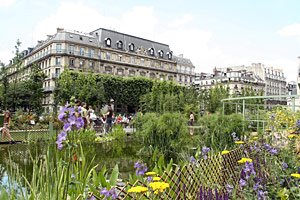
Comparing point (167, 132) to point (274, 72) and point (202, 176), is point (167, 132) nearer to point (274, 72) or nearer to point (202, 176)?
point (202, 176)

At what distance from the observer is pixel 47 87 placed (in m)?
45.2

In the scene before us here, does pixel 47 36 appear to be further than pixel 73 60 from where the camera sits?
Yes

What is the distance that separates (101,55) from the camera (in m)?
47.6

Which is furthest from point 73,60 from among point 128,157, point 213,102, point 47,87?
point 128,157

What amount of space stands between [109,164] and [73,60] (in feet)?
137

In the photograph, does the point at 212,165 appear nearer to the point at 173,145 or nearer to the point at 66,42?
the point at 173,145

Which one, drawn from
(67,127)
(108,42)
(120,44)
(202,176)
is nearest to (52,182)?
(67,127)

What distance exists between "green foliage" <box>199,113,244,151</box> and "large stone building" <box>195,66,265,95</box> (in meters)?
59.4

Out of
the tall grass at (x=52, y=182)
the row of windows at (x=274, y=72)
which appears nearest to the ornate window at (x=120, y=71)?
the tall grass at (x=52, y=182)

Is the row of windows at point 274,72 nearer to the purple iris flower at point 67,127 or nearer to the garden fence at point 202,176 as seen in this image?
the garden fence at point 202,176

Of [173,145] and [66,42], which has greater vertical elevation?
[66,42]

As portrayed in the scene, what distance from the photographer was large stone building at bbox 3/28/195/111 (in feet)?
145

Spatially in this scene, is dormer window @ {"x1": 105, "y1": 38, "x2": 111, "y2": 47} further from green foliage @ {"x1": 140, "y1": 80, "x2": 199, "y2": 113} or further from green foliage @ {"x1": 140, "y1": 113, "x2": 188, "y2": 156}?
green foliage @ {"x1": 140, "y1": 113, "x2": 188, "y2": 156}

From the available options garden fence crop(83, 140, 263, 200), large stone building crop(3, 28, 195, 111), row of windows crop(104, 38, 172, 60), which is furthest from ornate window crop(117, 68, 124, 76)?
garden fence crop(83, 140, 263, 200)
